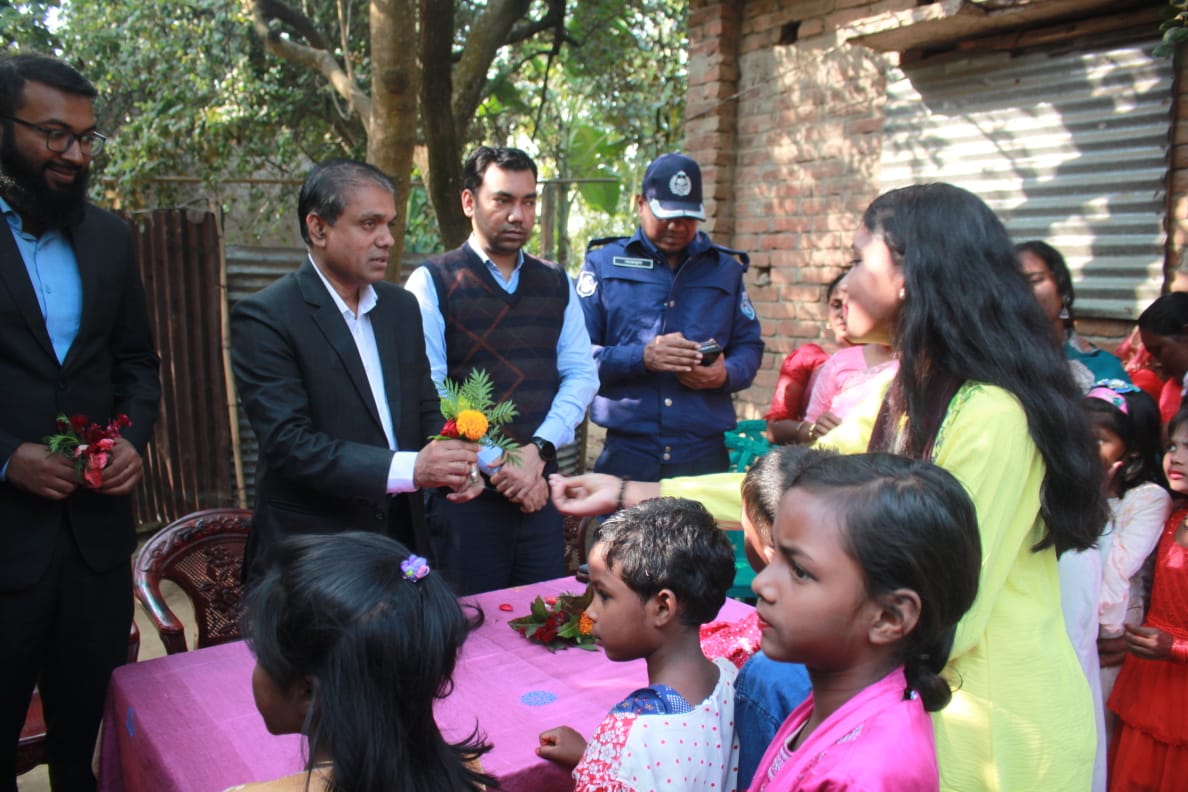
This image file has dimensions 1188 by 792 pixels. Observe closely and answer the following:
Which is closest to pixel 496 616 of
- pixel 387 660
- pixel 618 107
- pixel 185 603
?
pixel 387 660

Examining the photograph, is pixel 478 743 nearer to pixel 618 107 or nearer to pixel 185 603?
pixel 185 603

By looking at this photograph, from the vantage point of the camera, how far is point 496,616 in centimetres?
270

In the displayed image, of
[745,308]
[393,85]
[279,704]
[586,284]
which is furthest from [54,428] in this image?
[393,85]

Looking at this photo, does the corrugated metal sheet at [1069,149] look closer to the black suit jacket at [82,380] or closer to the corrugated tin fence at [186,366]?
the black suit jacket at [82,380]

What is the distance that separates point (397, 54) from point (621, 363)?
238 centimetres

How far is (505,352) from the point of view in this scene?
3.66 m

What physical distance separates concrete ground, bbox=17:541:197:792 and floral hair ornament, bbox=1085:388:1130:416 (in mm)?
3719

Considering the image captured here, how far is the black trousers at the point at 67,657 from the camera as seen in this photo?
8.45 ft

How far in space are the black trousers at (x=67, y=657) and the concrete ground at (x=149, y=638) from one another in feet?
3.72

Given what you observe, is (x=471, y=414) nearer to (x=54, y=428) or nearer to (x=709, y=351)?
(x=54, y=428)

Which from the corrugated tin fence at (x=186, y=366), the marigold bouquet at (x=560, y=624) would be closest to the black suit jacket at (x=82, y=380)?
the marigold bouquet at (x=560, y=624)

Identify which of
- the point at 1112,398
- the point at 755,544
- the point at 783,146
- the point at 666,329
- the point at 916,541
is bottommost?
the point at 755,544

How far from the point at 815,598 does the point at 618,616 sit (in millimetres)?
A: 613

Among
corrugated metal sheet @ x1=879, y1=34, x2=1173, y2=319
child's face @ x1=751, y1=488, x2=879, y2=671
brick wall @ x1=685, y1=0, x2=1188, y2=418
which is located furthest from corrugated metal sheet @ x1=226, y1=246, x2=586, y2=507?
child's face @ x1=751, y1=488, x2=879, y2=671
